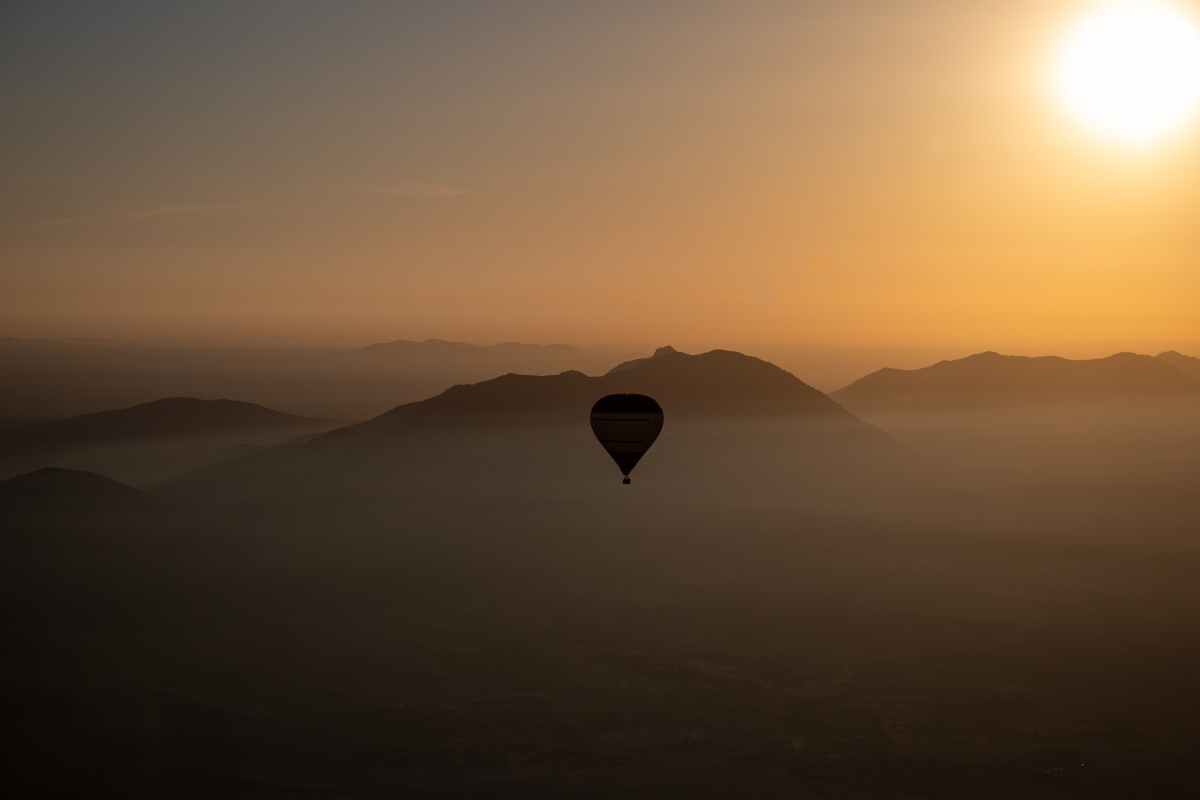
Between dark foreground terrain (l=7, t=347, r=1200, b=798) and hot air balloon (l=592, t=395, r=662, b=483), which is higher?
hot air balloon (l=592, t=395, r=662, b=483)

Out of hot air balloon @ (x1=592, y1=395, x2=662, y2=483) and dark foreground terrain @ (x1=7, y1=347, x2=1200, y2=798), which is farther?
dark foreground terrain @ (x1=7, y1=347, x2=1200, y2=798)

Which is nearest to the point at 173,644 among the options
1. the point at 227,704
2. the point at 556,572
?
the point at 227,704

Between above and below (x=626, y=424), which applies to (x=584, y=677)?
below

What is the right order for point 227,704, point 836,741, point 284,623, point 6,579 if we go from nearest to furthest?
1. point 836,741
2. point 227,704
3. point 284,623
4. point 6,579

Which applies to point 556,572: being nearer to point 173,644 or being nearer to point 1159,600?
point 173,644

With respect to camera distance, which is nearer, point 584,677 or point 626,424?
point 626,424

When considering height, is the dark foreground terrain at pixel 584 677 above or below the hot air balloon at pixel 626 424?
below

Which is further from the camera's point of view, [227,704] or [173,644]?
[173,644]

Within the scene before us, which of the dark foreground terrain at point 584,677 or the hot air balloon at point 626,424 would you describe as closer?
the hot air balloon at point 626,424
